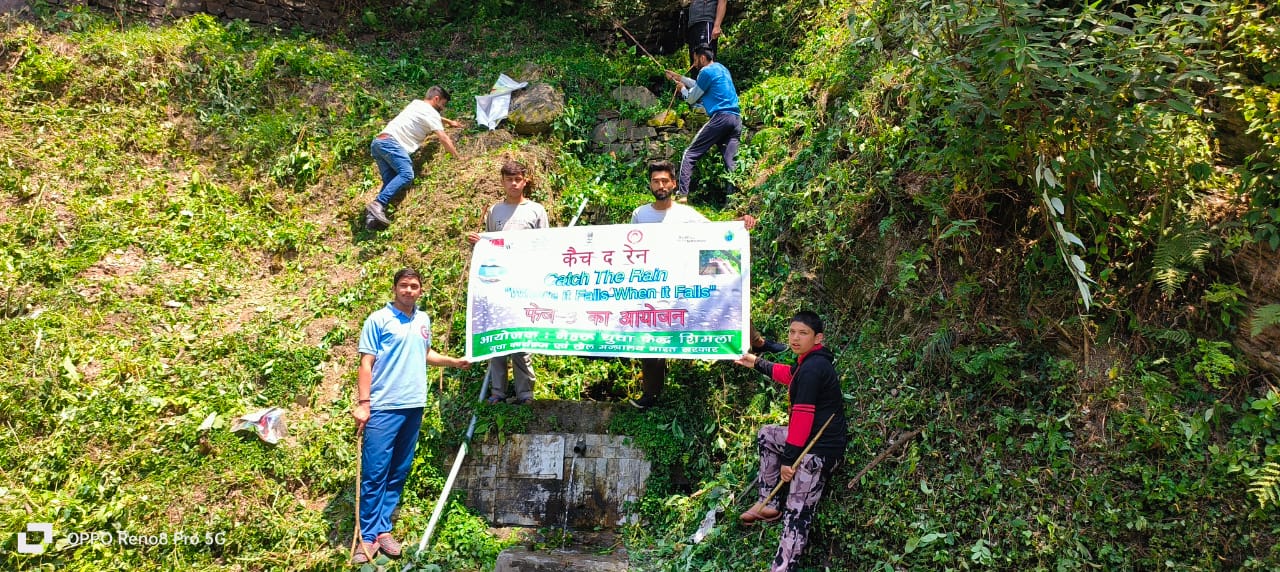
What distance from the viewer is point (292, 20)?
11.4 meters

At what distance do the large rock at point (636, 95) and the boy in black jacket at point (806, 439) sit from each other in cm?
519

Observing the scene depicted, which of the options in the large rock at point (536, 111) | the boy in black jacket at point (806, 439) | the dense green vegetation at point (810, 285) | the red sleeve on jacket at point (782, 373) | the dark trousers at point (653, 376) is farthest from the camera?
the large rock at point (536, 111)

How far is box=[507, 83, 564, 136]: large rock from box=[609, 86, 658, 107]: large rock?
2.64ft

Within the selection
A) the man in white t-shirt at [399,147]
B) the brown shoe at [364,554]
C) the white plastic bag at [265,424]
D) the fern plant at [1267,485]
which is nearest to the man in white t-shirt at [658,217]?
the brown shoe at [364,554]

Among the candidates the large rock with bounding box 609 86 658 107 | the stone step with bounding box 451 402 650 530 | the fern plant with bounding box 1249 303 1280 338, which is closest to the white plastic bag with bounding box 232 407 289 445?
the stone step with bounding box 451 402 650 530

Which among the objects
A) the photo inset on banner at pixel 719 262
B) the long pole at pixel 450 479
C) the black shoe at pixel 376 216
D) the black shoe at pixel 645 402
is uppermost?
the black shoe at pixel 376 216

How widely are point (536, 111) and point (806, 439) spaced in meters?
5.39

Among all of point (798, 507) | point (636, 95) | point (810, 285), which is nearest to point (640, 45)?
point (636, 95)

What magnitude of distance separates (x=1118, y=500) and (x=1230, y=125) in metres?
2.43

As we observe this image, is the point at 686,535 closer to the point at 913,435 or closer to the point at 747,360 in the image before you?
the point at 747,360

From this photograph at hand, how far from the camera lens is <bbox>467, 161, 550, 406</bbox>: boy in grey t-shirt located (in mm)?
6699

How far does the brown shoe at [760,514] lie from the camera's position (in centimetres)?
524

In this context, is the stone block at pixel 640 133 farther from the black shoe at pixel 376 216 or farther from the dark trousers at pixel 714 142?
the black shoe at pixel 376 216

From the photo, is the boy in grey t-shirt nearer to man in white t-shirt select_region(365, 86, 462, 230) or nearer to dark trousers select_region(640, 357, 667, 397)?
dark trousers select_region(640, 357, 667, 397)
